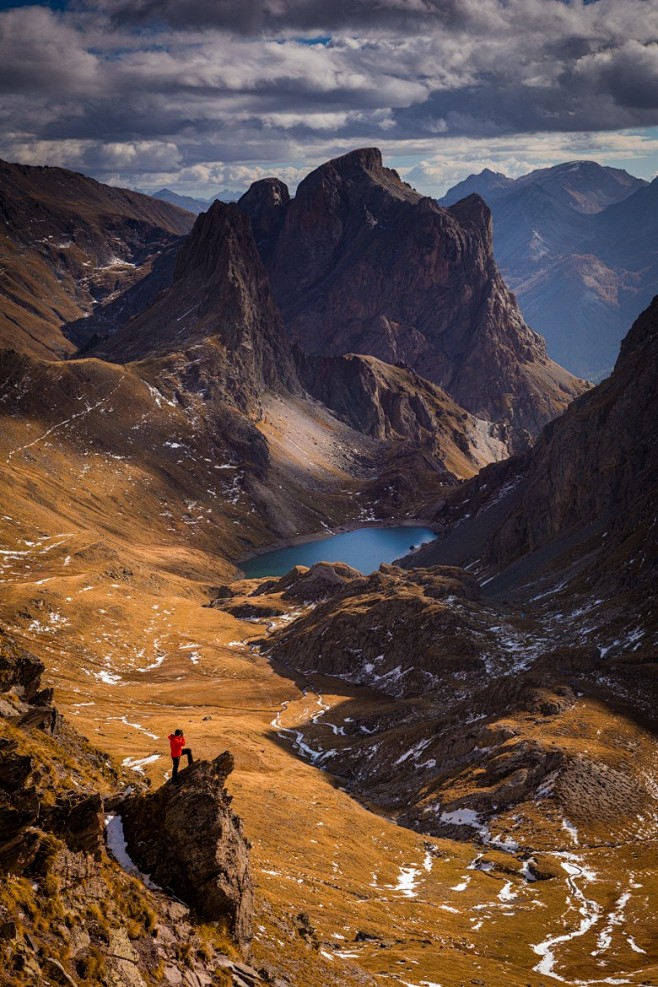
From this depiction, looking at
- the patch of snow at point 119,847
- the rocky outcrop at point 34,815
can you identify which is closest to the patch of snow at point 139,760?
the patch of snow at point 119,847

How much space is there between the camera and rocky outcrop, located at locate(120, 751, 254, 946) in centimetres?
4247

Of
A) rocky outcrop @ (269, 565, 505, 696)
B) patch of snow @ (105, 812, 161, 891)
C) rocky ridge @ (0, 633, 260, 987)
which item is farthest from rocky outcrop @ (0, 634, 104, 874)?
rocky outcrop @ (269, 565, 505, 696)

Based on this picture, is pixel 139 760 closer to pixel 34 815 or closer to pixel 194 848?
pixel 194 848

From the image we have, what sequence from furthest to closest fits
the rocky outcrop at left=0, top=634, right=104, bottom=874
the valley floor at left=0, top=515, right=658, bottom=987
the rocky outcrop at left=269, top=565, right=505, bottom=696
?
the rocky outcrop at left=269, top=565, right=505, bottom=696 → the valley floor at left=0, top=515, right=658, bottom=987 → the rocky outcrop at left=0, top=634, right=104, bottom=874

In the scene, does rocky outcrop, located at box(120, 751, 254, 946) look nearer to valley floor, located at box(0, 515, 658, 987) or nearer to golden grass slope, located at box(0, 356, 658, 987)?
valley floor, located at box(0, 515, 658, 987)

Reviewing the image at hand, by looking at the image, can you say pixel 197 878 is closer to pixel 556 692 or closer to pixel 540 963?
pixel 540 963

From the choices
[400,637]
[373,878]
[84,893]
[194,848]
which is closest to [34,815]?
[84,893]

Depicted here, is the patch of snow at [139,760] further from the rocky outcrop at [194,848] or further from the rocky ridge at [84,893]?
the rocky outcrop at [194,848]

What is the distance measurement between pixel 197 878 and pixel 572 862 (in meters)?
53.1

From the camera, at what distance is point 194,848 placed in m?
43.0

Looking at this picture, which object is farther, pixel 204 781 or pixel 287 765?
pixel 287 765

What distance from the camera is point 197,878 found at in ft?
140

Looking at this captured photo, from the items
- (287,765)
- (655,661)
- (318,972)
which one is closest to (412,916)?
(318,972)

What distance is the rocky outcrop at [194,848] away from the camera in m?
42.5
